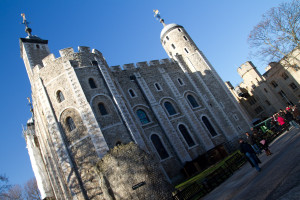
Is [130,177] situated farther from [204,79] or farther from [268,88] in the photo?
[268,88]

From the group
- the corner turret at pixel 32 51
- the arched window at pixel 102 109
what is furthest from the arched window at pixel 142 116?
the corner turret at pixel 32 51

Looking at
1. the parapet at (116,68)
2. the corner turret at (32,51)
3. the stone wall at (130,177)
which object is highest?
the corner turret at (32,51)

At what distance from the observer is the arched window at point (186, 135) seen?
16891 mm

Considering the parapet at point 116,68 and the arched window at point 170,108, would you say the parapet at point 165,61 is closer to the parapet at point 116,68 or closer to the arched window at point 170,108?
the arched window at point 170,108

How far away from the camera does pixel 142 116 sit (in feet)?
54.4

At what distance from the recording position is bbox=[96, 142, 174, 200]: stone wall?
848 centimetres

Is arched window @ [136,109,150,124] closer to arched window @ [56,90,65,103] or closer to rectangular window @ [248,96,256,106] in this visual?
arched window @ [56,90,65,103]

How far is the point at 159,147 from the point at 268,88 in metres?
26.4

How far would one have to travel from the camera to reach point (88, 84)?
12.8 m

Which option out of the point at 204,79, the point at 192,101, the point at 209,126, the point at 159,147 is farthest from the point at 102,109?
the point at 204,79

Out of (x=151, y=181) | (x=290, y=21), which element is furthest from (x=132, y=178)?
(x=290, y=21)

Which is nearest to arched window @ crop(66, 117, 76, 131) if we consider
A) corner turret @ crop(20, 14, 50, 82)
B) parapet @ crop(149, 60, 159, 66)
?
corner turret @ crop(20, 14, 50, 82)

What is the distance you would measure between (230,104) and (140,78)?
1093cm

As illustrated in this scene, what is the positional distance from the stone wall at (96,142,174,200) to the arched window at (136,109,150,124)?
268 inches
